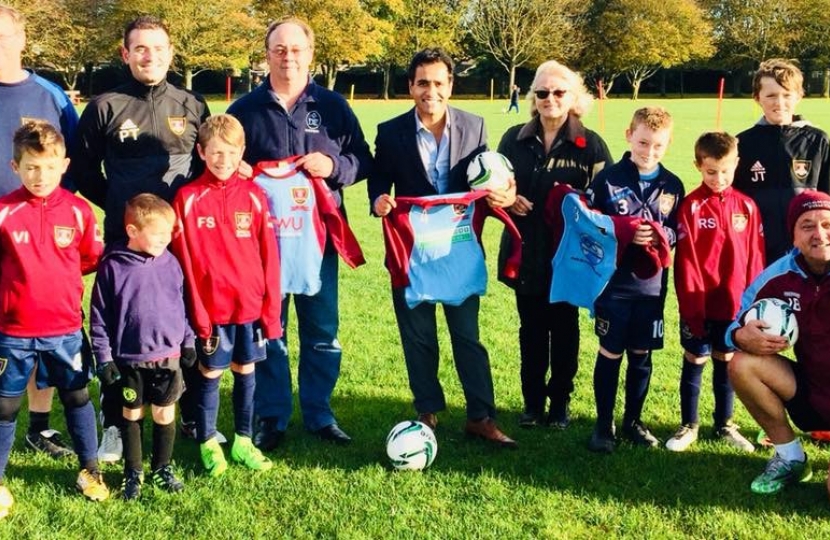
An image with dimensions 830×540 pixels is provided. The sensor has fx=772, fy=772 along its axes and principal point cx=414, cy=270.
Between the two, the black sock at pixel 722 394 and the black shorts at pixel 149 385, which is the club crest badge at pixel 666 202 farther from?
the black shorts at pixel 149 385

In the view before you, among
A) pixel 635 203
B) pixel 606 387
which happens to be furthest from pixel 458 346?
pixel 635 203

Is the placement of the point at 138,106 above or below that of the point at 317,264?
above

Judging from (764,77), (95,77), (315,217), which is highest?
(95,77)

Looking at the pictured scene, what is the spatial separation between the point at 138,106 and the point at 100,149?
13.1 inches

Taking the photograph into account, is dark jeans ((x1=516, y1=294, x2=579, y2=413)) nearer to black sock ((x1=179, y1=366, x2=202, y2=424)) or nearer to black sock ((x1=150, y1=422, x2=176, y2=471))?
black sock ((x1=179, y1=366, x2=202, y2=424))

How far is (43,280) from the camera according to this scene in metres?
3.88

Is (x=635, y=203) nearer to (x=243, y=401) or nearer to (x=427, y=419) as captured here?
(x=427, y=419)

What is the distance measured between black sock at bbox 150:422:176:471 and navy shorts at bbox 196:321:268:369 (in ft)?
1.33

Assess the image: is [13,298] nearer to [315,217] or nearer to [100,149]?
[100,149]

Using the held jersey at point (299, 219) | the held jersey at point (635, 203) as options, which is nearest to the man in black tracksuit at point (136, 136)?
the held jersey at point (299, 219)

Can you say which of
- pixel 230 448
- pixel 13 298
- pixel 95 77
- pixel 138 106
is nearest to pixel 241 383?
pixel 230 448

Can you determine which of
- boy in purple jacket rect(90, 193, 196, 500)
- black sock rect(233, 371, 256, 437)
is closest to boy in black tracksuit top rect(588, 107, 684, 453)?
black sock rect(233, 371, 256, 437)

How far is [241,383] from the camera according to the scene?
4559mm

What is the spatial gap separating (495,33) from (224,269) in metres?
63.0
